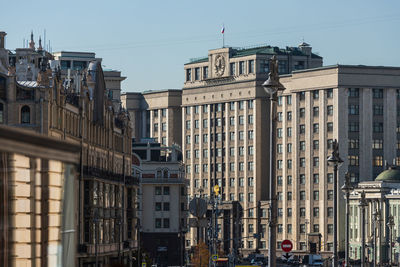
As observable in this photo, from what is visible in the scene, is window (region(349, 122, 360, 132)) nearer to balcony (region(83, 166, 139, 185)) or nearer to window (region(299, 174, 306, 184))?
window (region(299, 174, 306, 184))

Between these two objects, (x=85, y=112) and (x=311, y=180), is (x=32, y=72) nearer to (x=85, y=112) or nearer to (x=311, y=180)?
(x=85, y=112)

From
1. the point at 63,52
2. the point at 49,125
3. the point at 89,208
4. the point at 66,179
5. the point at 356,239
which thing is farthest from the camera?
the point at 356,239

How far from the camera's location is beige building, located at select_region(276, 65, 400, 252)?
19400 cm

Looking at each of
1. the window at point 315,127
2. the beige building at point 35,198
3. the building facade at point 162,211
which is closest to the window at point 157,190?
the building facade at point 162,211

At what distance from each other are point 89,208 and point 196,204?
56.3 meters

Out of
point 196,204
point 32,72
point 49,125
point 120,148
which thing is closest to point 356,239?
point 120,148

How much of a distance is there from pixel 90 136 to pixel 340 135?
308 feet

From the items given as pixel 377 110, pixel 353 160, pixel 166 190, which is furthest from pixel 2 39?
pixel 377 110

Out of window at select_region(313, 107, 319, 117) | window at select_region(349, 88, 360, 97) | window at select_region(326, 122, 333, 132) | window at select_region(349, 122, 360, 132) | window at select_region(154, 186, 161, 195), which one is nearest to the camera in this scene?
window at select_region(154, 186, 161, 195)

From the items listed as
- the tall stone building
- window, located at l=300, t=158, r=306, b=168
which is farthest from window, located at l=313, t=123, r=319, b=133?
the tall stone building

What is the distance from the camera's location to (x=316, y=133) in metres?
198

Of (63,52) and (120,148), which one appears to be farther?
(63,52)

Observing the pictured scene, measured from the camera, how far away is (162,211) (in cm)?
17075

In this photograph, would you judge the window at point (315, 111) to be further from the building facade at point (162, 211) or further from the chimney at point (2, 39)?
the chimney at point (2, 39)
